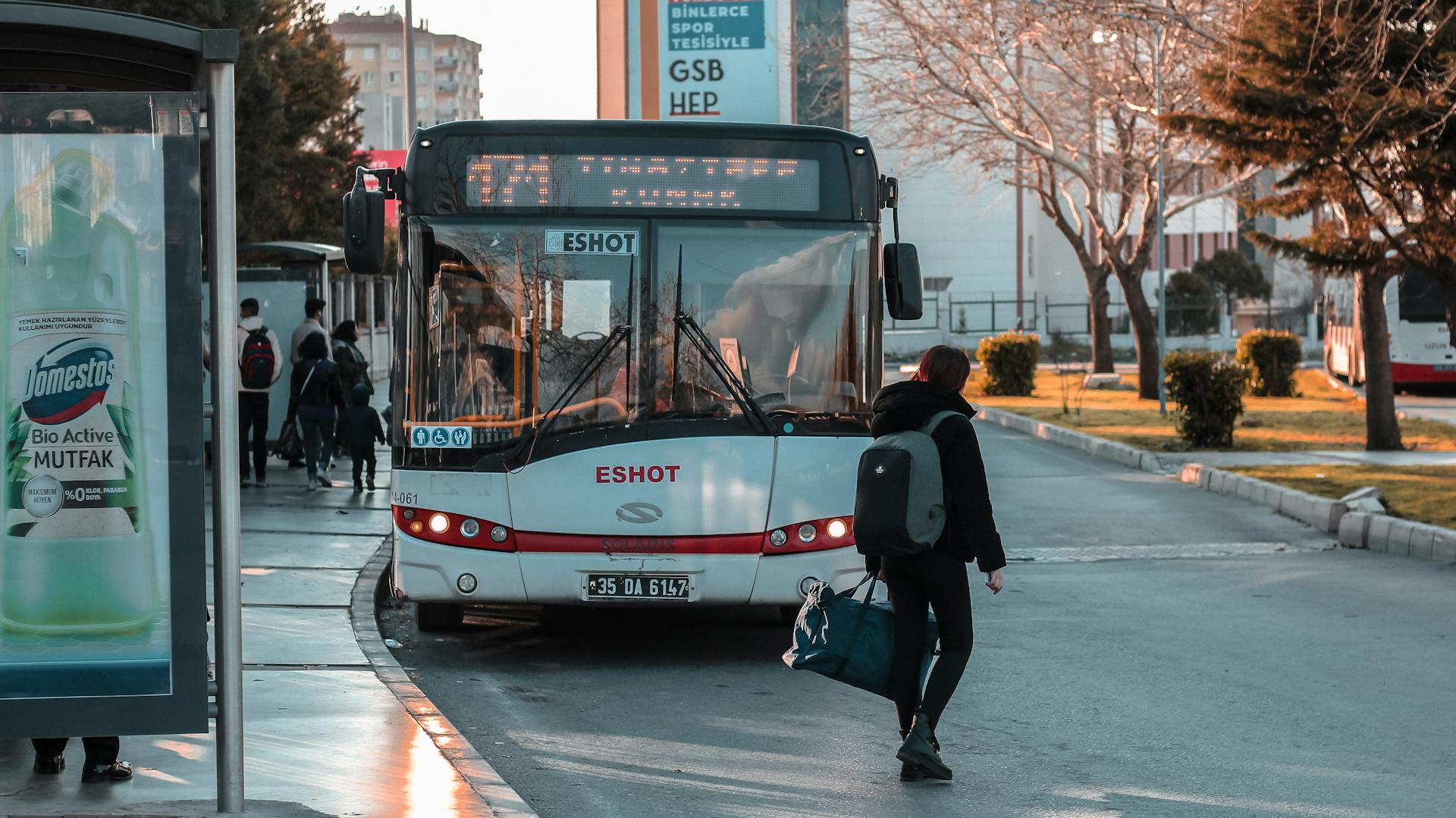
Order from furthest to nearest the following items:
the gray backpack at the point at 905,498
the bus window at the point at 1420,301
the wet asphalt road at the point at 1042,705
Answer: the bus window at the point at 1420,301 < the gray backpack at the point at 905,498 < the wet asphalt road at the point at 1042,705

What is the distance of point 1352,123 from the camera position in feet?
57.5

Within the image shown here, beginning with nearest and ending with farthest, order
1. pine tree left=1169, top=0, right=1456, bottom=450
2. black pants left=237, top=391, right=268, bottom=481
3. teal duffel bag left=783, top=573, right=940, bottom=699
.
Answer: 1. teal duffel bag left=783, top=573, right=940, bottom=699
2. black pants left=237, top=391, right=268, bottom=481
3. pine tree left=1169, top=0, right=1456, bottom=450

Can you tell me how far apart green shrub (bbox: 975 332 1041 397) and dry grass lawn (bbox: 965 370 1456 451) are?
1.36ft

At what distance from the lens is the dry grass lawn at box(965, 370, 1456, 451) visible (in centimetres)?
2205

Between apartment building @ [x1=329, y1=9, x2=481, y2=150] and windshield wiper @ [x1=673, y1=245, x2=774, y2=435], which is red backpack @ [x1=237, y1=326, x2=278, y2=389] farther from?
apartment building @ [x1=329, y1=9, x2=481, y2=150]

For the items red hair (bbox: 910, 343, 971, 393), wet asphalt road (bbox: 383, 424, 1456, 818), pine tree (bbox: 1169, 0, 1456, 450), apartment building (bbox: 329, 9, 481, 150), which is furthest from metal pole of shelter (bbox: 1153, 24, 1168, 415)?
apartment building (bbox: 329, 9, 481, 150)

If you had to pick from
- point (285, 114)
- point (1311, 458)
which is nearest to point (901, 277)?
point (1311, 458)

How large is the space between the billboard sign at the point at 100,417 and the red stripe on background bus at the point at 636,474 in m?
3.54

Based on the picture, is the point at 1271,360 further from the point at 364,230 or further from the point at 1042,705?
the point at 364,230


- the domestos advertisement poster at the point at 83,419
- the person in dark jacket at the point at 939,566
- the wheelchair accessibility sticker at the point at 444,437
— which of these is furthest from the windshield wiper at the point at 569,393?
the domestos advertisement poster at the point at 83,419

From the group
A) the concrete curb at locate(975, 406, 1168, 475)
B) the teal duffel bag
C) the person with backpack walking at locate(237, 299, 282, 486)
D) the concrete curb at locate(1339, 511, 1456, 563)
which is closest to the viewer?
the teal duffel bag

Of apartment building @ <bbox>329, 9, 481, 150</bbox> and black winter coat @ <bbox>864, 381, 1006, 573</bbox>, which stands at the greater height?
apartment building @ <bbox>329, 9, 481, 150</bbox>

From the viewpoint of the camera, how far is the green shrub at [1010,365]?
34.2m

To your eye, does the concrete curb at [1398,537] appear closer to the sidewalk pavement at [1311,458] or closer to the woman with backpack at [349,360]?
the sidewalk pavement at [1311,458]
